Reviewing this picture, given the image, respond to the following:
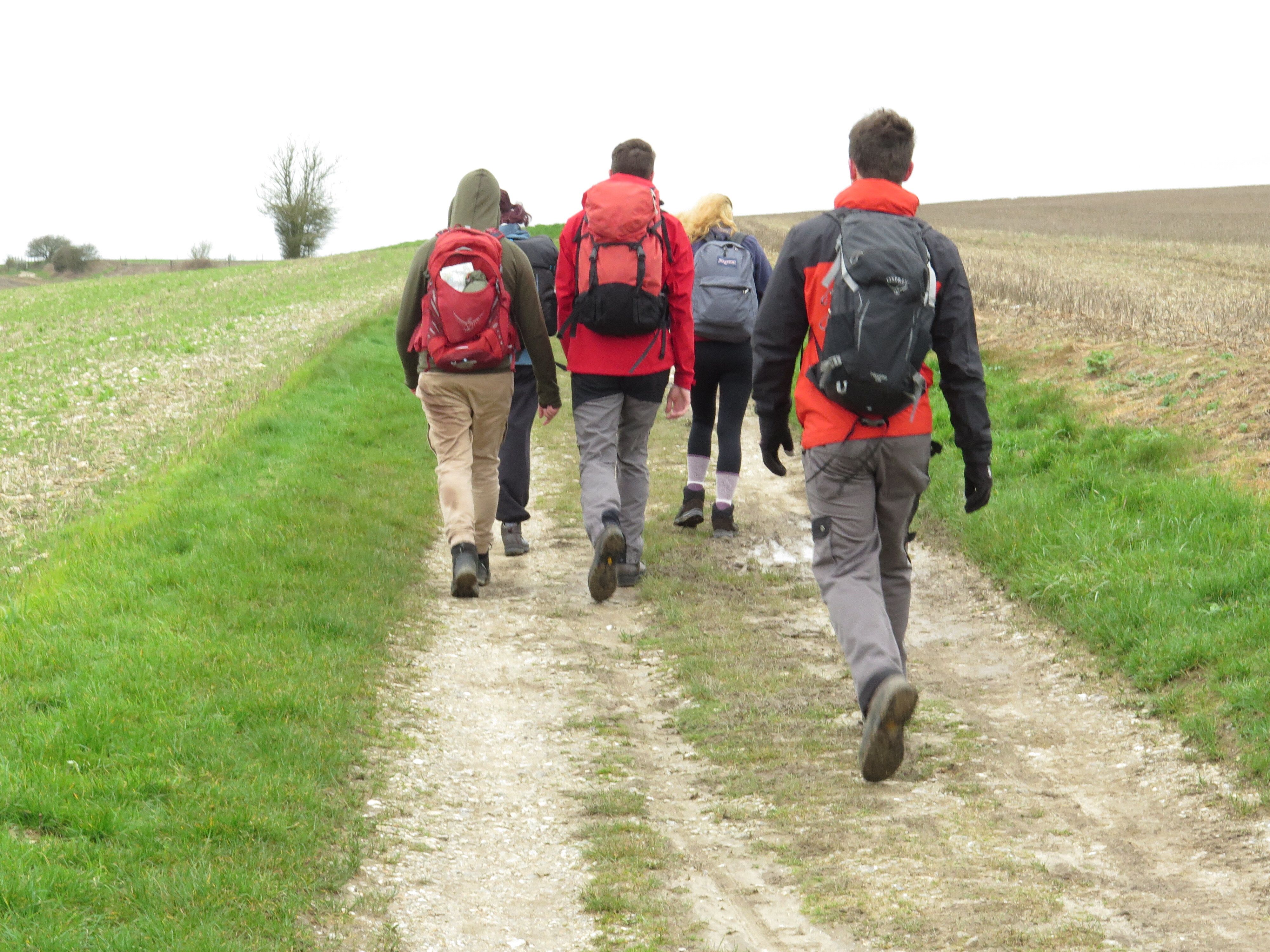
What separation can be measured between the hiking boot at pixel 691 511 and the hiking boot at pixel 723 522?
7.3 inches

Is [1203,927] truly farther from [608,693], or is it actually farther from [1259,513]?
[1259,513]

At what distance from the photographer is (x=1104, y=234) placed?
44062mm

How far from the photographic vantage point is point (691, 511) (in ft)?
27.1

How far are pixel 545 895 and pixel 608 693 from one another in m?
1.83

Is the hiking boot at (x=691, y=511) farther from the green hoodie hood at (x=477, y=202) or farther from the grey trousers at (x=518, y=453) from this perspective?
the green hoodie hood at (x=477, y=202)

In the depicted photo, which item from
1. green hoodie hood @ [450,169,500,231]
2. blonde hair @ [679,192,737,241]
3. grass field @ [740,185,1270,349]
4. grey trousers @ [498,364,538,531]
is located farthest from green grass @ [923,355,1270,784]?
→ green hoodie hood @ [450,169,500,231]

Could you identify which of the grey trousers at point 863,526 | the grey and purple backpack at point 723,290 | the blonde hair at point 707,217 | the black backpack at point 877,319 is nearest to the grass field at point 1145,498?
the grey trousers at point 863,526

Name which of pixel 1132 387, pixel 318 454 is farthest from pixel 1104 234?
pixel 318 454

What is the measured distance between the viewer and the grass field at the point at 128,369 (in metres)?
10.8

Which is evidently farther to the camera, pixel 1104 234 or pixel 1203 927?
pixel 1104 234

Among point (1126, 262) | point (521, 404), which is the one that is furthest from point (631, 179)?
point (1126, 262)

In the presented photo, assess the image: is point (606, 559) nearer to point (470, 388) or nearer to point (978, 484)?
point (470, 388)

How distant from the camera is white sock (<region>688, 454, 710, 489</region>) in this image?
8156mm

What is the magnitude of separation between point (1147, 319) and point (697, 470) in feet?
25.4
